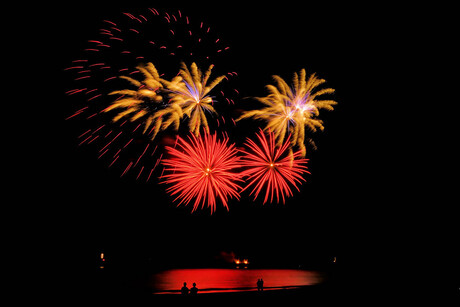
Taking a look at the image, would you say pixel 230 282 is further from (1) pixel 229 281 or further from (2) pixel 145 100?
(2) pixel 145 100

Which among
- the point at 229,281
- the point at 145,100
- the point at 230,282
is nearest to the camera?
the point at 145,100

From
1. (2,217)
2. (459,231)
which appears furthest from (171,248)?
(459,231)

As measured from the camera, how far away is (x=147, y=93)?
456 inches

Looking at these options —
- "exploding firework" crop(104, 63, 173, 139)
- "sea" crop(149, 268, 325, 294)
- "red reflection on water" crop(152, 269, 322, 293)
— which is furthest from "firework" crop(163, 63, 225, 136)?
"red reflection on water" crop(152, 269, 322, 293)

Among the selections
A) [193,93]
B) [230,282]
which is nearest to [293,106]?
[193,93]

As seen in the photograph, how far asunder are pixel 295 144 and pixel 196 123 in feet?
13.5

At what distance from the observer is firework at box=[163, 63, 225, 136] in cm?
1177

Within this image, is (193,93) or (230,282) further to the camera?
(230,282)

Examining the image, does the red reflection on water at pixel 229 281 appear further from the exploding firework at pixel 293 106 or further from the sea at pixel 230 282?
the exploding firework at pixel 293 106

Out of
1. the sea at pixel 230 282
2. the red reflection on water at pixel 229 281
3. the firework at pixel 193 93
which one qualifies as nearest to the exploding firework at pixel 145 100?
the firework at pixel 193 93

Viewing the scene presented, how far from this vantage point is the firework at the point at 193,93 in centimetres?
1177

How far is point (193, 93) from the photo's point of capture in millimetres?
11859

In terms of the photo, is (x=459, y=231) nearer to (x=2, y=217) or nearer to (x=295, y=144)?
(x=295, y=144)

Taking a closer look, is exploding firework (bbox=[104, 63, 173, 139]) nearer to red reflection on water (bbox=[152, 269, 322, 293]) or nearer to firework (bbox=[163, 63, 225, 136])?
firework (bbox=[163, 63, 225, 136])
